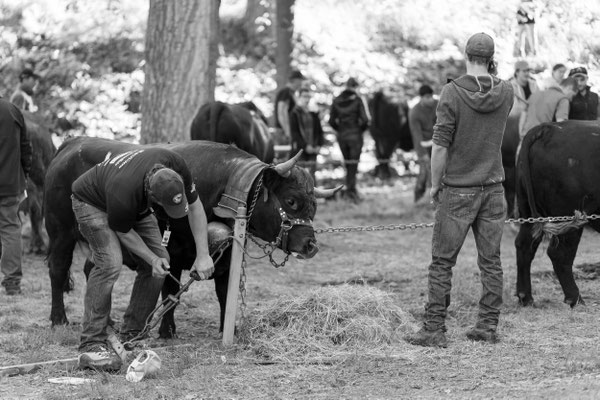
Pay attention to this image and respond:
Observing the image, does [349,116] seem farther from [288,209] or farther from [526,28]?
[288,209]

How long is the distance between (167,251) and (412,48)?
695 inches

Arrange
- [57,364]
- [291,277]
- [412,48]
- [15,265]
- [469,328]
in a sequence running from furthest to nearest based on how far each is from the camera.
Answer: [412,48]
[291,277]
[15,265]
[469,328]
[57,364]

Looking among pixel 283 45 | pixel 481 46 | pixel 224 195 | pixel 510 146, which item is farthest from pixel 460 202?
pixel 283 45

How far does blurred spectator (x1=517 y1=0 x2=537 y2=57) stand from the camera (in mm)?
16391

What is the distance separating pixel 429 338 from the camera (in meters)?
7.54

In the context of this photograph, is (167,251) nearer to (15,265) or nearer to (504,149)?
(15,265)

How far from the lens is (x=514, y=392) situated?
609cm

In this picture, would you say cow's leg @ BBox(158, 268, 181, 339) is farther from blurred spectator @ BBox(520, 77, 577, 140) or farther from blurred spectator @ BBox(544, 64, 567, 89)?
blurred spectator @ BBox(544, 64, 567, 89)

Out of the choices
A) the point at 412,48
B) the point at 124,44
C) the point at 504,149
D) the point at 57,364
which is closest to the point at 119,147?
the point at 57,364

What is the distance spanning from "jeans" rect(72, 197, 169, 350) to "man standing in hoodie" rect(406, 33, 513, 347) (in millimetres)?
2064

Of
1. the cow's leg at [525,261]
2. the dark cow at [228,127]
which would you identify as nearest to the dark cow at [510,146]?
the dark cow at [228,127]

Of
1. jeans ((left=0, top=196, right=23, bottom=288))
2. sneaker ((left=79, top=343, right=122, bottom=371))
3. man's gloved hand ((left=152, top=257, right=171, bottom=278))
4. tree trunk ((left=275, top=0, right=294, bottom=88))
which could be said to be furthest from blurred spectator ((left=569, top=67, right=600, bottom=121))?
tree trunk ((left=275, top=0, right=294, bottom=88))

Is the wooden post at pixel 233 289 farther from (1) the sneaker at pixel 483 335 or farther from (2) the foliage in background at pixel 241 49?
(2) the foliage in background at pixel 241 49

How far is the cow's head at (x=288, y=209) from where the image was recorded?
7590 millimetres
